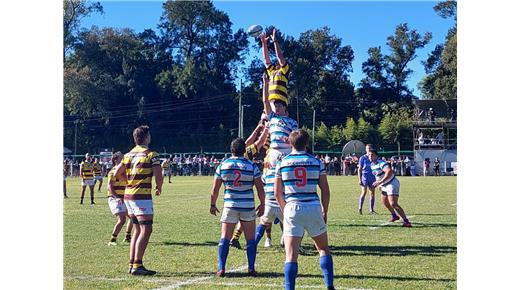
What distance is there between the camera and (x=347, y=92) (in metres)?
68.7


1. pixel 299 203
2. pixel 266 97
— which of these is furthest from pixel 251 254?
pixel 266 97

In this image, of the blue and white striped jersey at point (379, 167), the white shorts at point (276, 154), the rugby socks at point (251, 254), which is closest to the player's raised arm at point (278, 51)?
the white shorts at point (276, 154)

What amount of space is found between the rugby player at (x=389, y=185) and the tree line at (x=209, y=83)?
46.1 meters

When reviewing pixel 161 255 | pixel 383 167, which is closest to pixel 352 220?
pixel 383 167

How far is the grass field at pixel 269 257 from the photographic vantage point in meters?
7.75

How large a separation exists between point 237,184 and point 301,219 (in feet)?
5.99

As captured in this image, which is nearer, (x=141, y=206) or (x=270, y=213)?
(x=141, y=206)

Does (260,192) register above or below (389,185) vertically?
above

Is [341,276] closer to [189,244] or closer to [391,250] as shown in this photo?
[391,250]

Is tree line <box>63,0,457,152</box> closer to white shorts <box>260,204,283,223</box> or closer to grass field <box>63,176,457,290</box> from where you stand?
grass field <box>63,176,457,290</box>

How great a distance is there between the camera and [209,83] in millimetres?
65438

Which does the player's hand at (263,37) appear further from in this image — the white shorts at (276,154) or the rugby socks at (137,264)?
the rugby socks at (137,264)
